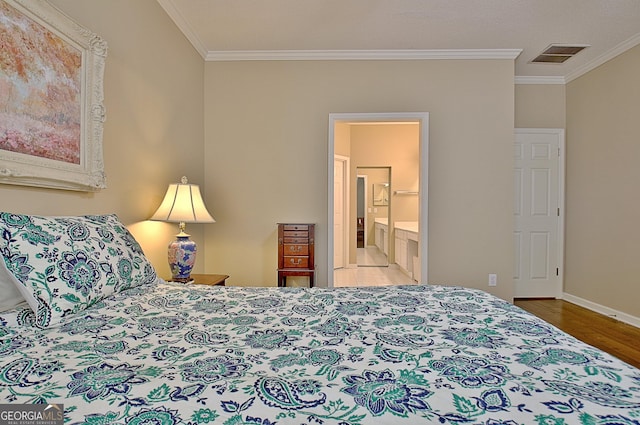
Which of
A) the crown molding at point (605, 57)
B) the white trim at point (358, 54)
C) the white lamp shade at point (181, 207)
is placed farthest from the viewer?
the white trim at point (358, 54)

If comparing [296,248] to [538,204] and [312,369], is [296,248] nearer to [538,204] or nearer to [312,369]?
[312,369]

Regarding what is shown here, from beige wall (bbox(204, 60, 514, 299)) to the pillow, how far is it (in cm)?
214

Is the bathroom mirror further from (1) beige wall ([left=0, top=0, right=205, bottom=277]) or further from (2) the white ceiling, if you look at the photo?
(1) beige wall ([left=0, top=0, right=205, bottom=277])

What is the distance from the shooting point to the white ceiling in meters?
2.77

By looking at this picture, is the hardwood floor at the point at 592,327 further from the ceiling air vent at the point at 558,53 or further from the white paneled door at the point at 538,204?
the ceiling air vent at the point at 558,53

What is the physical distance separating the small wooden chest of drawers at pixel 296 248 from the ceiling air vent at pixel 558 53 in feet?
9.81

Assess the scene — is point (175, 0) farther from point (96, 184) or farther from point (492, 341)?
point (492, 341)

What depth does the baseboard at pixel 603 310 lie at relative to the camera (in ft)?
10.8

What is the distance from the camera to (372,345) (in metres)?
1.02

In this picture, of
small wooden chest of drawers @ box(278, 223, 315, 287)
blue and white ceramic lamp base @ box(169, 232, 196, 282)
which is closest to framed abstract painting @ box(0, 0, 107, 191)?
blue and white ceramic lamp base @ box(169, 232, 196, 282)

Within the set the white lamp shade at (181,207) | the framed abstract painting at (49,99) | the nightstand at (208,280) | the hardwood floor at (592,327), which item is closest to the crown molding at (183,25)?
the framed abstract painting at (49,99)

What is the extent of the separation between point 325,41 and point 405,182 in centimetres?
382

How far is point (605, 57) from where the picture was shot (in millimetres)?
3602

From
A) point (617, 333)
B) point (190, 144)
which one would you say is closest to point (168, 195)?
point (190, 144)
